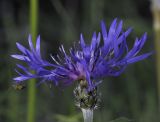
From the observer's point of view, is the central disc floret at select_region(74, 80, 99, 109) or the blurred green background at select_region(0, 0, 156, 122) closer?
the central disc floret at select_region(74, 80, 99, 109)

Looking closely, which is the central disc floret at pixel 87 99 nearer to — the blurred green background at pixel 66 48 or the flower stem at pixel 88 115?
the flower stem at pixel 88 115

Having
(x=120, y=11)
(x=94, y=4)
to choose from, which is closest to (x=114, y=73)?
(x=94, y=4)

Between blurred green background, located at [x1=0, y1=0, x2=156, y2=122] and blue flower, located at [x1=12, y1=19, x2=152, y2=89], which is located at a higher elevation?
blurred green background, located at [x1=0, y1=0, x2=156, y2=122]

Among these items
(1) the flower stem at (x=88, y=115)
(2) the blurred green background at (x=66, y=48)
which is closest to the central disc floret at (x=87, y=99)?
(1) the flower stem at (x=88, y=115)

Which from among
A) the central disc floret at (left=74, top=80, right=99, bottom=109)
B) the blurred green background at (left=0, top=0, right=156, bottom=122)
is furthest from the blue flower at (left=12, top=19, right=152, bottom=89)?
the blurred green background at (left=0, top=0, right=156, bottom=122)

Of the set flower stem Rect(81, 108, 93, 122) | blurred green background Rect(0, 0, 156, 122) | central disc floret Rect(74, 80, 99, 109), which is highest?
blurred green background Rect(0, 0, 156, 122)

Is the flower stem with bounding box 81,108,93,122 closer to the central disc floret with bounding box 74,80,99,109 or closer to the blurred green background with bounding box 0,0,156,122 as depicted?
the central disc floret with bounding box 74,80,99,109

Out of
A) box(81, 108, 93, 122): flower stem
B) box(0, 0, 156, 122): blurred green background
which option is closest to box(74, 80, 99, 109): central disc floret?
box(81, 108, 93, 122): flower stem
